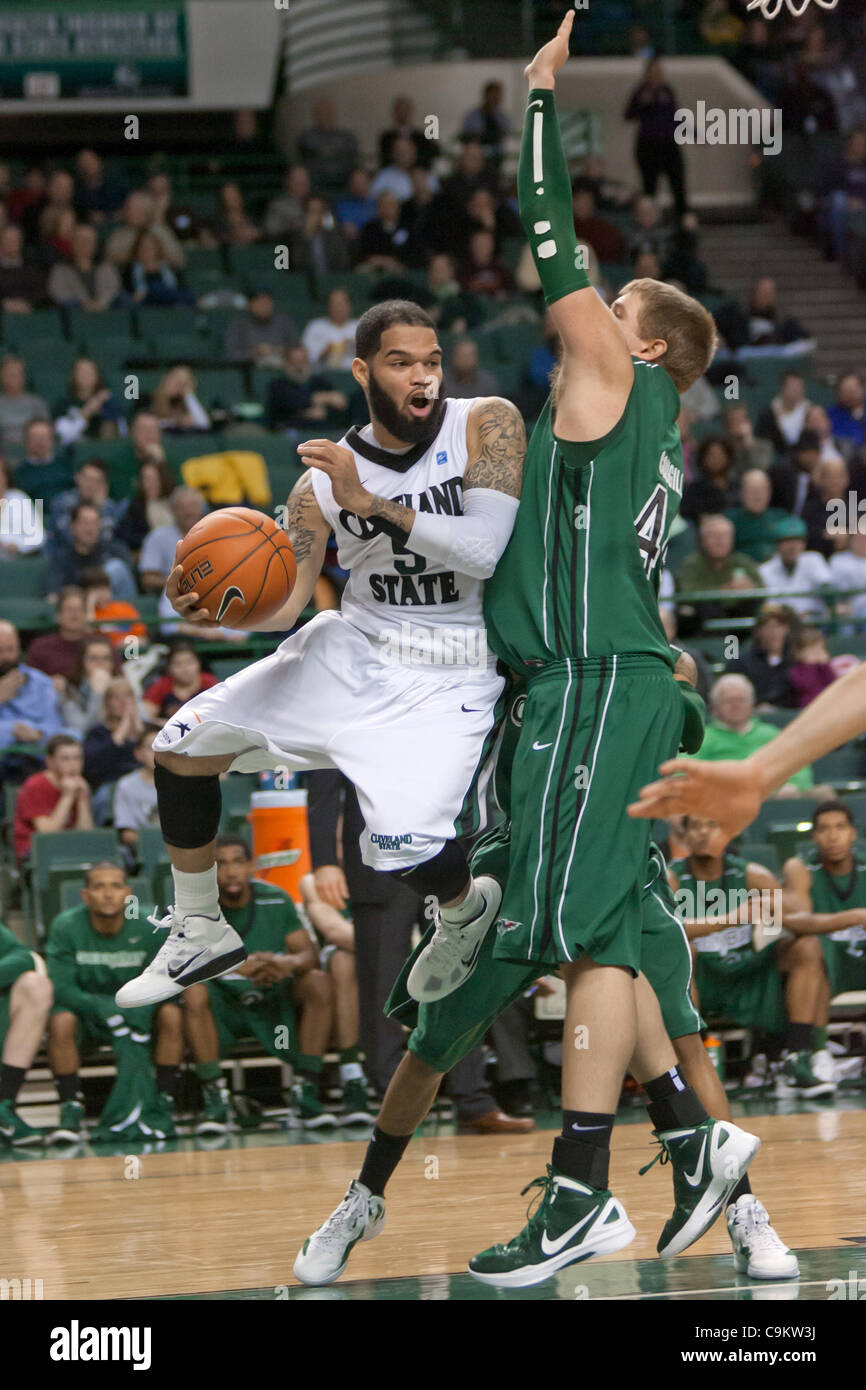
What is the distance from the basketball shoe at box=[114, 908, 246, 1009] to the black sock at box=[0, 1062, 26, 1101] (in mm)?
3050

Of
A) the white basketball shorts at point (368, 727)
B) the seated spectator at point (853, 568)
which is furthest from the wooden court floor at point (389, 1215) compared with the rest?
the seated spectator at point (853, 568)

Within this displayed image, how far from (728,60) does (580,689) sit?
15.7m

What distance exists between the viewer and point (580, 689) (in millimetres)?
3844

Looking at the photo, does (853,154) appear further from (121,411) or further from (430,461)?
(430,461)

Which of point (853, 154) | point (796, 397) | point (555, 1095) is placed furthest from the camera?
point (853, 154)

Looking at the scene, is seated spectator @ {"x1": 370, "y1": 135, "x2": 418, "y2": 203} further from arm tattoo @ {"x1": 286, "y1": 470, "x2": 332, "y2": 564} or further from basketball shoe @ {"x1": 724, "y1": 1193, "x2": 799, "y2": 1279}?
basketball shoe @ {"x1": 724, "y1": 1193, "x2": 799, "y2": 1279}

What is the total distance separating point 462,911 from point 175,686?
5.22 meters

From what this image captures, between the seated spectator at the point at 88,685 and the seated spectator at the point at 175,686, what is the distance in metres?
0.28

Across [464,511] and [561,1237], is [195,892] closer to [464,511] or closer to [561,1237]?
[464,511]

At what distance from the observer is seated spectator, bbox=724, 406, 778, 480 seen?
12.2 m

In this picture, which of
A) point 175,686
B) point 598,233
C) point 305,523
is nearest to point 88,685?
point 175,686

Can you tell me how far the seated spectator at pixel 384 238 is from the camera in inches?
570

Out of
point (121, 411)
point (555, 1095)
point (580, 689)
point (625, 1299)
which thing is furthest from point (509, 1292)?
point (121, 411)

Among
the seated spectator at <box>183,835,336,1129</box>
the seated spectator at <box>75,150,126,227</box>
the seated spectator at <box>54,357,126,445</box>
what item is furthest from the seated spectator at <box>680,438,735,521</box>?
the seated spectator at <box>75,150,126,227</box>
